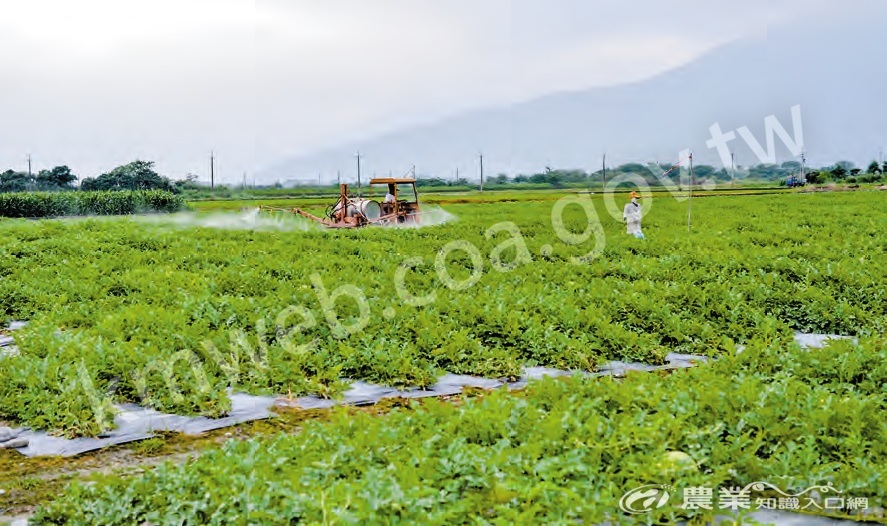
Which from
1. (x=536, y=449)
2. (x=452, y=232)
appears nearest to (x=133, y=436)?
(x=536, y=449)

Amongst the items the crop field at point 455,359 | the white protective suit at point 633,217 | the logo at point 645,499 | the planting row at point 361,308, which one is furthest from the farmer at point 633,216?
the logo at point 645,499

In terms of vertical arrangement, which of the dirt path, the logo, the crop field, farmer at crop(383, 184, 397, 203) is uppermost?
farmer at crop(383, 184, 397, 203)

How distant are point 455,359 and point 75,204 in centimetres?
3201

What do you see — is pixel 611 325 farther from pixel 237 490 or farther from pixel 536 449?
pixel 237 490

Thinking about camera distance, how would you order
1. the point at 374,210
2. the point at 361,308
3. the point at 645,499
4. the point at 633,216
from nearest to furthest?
the point at 645,499
the point at 361,308
the point at 633,216
the point at 374,210

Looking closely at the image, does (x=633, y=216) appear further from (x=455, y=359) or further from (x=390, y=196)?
(x=455, y=359)

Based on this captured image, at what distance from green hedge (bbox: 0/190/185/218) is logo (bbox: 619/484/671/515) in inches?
1337

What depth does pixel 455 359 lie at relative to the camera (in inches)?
295

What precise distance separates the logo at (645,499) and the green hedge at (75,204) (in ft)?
111

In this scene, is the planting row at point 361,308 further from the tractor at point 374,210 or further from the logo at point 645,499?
the tractor at point 374,210

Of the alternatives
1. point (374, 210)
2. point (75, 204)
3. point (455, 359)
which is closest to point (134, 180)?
point (75, 204)

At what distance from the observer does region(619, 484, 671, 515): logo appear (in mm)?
3902

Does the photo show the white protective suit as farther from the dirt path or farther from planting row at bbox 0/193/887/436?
the dirt path

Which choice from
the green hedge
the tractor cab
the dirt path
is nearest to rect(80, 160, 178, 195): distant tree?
the green hedge
